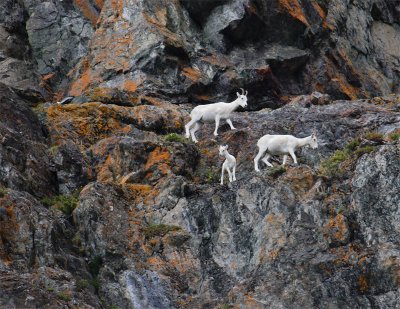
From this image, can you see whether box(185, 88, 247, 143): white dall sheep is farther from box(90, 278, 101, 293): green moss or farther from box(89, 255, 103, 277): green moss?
box(90, 278, 101, 293): green moss

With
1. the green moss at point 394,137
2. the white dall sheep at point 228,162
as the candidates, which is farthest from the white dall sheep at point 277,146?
the green moss at point 394,137

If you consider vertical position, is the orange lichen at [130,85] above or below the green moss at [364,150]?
below

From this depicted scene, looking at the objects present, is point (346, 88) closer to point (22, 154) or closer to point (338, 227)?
point (338, 227)

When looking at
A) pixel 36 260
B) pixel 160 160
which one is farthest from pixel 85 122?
pixel 36 260

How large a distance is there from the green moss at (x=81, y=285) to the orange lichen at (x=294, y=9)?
82.1ft

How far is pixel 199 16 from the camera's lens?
140ft

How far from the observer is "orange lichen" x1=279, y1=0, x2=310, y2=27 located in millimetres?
42438

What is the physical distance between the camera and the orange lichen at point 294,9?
42438 millimetres

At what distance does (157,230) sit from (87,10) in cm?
2632

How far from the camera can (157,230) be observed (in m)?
24.2

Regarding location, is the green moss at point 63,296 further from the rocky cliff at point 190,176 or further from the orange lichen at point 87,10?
the orange lichen at point 87,10

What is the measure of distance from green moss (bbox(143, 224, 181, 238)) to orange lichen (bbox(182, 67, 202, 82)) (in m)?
15.3

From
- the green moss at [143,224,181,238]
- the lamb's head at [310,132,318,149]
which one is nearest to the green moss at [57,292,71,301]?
the green moss at [143,224,181,238]

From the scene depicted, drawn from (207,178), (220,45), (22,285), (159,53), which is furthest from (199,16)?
(22,285)
